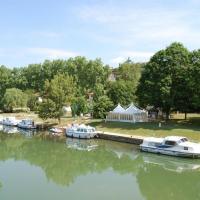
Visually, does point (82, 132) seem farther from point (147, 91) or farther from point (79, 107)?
point (79, 107)

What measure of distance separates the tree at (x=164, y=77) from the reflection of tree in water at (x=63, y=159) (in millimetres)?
13499

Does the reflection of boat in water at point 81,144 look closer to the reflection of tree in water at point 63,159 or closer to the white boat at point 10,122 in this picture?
the reflection of tree in water at point 63,159

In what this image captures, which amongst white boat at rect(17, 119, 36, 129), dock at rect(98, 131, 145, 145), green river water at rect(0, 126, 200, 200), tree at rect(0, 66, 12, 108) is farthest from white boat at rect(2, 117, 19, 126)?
tree at rect(0, 66, 12, 108)

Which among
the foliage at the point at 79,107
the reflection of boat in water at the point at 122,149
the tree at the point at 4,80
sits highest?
the tree at the point at 4,80

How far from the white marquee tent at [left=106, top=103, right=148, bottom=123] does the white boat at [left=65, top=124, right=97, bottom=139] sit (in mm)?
7883

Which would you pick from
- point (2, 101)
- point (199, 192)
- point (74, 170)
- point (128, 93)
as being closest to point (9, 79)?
point (2, 101)

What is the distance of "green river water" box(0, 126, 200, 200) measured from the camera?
28.3 meters

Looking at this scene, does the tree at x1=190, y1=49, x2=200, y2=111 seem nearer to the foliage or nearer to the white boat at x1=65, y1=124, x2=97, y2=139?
the white boat at x1=65, y1=124, x2=97, y2=139

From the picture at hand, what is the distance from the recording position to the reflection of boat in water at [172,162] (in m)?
36.8

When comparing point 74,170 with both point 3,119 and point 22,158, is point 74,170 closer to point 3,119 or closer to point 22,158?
point 22,158

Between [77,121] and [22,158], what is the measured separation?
2366 centimetres

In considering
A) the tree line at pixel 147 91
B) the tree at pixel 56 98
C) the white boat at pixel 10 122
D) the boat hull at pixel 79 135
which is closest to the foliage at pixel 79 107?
the tree line at pixel 147 91

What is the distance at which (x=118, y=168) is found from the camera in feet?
125

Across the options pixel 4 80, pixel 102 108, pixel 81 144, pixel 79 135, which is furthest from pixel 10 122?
pixel 4 80
